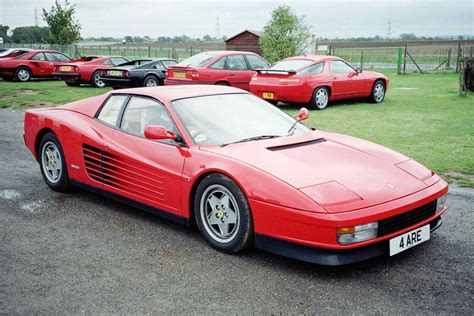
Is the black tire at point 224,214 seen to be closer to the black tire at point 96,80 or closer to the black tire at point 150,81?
the black tire at point 150,81

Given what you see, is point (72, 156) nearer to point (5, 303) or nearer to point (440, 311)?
point (5, 303)

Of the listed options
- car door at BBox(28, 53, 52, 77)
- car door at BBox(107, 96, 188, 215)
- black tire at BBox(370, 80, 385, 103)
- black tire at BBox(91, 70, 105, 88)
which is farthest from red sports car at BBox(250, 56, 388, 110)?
car door at BBox(28, 53, 52, 77)

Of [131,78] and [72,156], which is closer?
[72,156]

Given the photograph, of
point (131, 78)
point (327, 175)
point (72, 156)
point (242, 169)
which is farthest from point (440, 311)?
point (131, 78)

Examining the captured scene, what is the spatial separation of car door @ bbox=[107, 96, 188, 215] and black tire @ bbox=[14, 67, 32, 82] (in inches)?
711

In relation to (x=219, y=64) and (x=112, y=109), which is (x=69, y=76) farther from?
(x=112, y=109)

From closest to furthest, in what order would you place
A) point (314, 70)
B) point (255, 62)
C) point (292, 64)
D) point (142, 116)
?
1. point (142, 116)
2. point (314, 70)
3. point (292, 64)
4. point (255, 62)

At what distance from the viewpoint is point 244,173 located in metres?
3.77

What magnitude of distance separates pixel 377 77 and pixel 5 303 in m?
11.9

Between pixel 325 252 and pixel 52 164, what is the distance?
11.3 feet

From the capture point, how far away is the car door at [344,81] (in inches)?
495

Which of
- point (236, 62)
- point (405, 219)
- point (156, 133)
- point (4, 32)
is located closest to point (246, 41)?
point (236, 62)

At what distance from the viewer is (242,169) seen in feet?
12.5

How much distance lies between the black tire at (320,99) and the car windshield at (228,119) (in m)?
7.24
